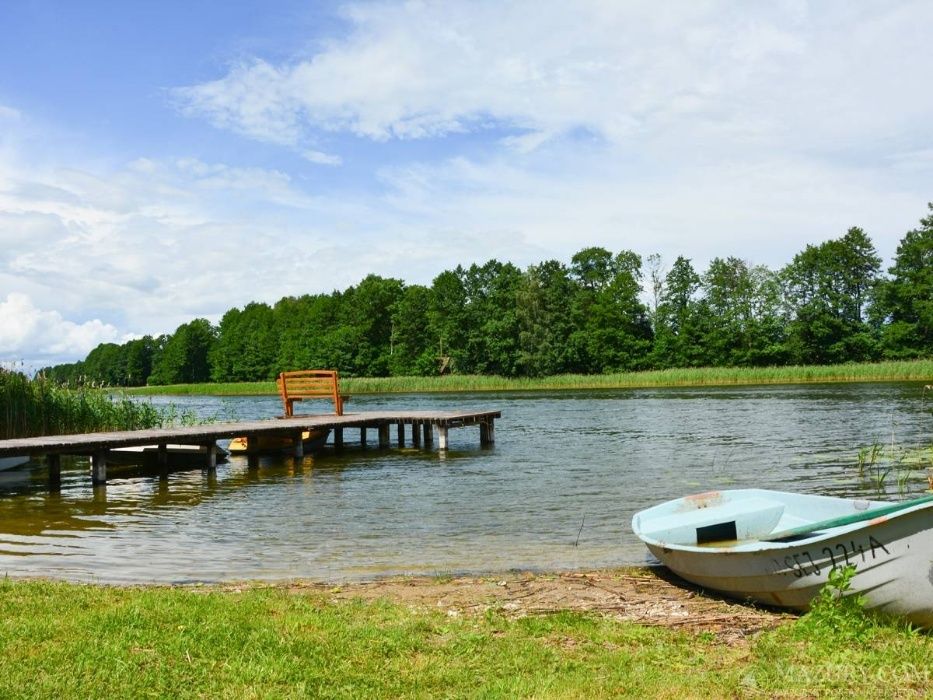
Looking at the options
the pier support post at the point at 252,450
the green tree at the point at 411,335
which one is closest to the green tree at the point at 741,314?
the green tree at the point at 411,335

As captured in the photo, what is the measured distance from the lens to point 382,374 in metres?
98.1

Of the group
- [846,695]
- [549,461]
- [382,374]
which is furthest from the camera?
[382,374]

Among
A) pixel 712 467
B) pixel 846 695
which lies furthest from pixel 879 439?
pixel 846 695

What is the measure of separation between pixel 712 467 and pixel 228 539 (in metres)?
12.0

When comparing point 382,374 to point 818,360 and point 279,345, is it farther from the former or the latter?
point 818,360

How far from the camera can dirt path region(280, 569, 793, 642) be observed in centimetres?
715

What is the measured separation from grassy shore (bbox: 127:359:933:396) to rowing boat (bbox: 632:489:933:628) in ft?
155

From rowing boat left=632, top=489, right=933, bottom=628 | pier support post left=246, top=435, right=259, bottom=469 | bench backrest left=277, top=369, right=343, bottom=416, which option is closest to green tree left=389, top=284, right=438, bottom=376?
bench backrest left=277, top=369, right=343, bottom=416

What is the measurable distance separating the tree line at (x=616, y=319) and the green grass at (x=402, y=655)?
73.8m

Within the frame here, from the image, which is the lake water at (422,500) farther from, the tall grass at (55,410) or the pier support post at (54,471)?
the tall grass at (55,410)

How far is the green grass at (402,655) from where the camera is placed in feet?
16.7

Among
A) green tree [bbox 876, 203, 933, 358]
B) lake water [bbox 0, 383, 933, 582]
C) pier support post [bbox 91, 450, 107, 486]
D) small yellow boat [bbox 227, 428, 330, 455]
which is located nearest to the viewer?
lake water [bbox 0, 383, 933, 582]

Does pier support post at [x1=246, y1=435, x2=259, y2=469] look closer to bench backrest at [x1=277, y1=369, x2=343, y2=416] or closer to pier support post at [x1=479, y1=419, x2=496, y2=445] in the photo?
bench backrest at [x1=277, y1=369, x2=343, y2=416]

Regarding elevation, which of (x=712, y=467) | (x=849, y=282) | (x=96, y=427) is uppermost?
(x=849, y=282)
